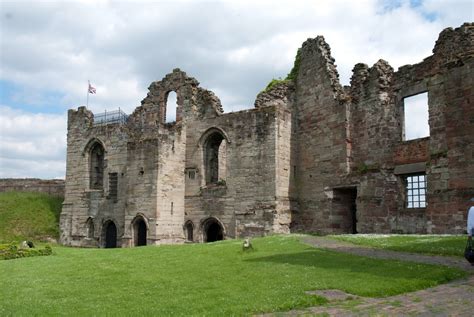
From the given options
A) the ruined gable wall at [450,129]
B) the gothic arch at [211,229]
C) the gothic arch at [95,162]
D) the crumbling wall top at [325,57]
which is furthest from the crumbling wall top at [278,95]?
the gothic arch at [95,162]

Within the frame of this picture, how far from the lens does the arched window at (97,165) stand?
37.5 meters

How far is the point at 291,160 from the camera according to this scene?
95.0 ft

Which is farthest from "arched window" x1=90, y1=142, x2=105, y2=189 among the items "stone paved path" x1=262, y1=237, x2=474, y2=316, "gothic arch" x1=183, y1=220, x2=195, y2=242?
"stone paved path" x1=262, y1=237, x2=474, y2=316

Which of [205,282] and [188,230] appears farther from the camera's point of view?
[188,230]

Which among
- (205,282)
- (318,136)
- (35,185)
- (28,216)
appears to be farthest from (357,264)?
(35,185)

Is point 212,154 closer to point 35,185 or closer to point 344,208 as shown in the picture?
point 344,208

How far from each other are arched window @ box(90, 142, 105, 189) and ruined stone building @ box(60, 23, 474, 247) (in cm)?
8

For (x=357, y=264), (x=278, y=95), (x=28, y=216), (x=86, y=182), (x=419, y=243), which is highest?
(x=278, y=95)

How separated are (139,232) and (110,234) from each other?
15.4 ft

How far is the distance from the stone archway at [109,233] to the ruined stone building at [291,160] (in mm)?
99

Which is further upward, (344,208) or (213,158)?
(213,158)

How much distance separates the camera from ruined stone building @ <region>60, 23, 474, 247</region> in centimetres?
2183

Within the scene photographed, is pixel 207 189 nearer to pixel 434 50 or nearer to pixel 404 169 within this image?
pixel 404 169

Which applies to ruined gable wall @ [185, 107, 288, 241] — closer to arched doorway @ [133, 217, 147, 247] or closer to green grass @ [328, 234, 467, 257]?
arched doorway @ [133, 217, 147, 247]
